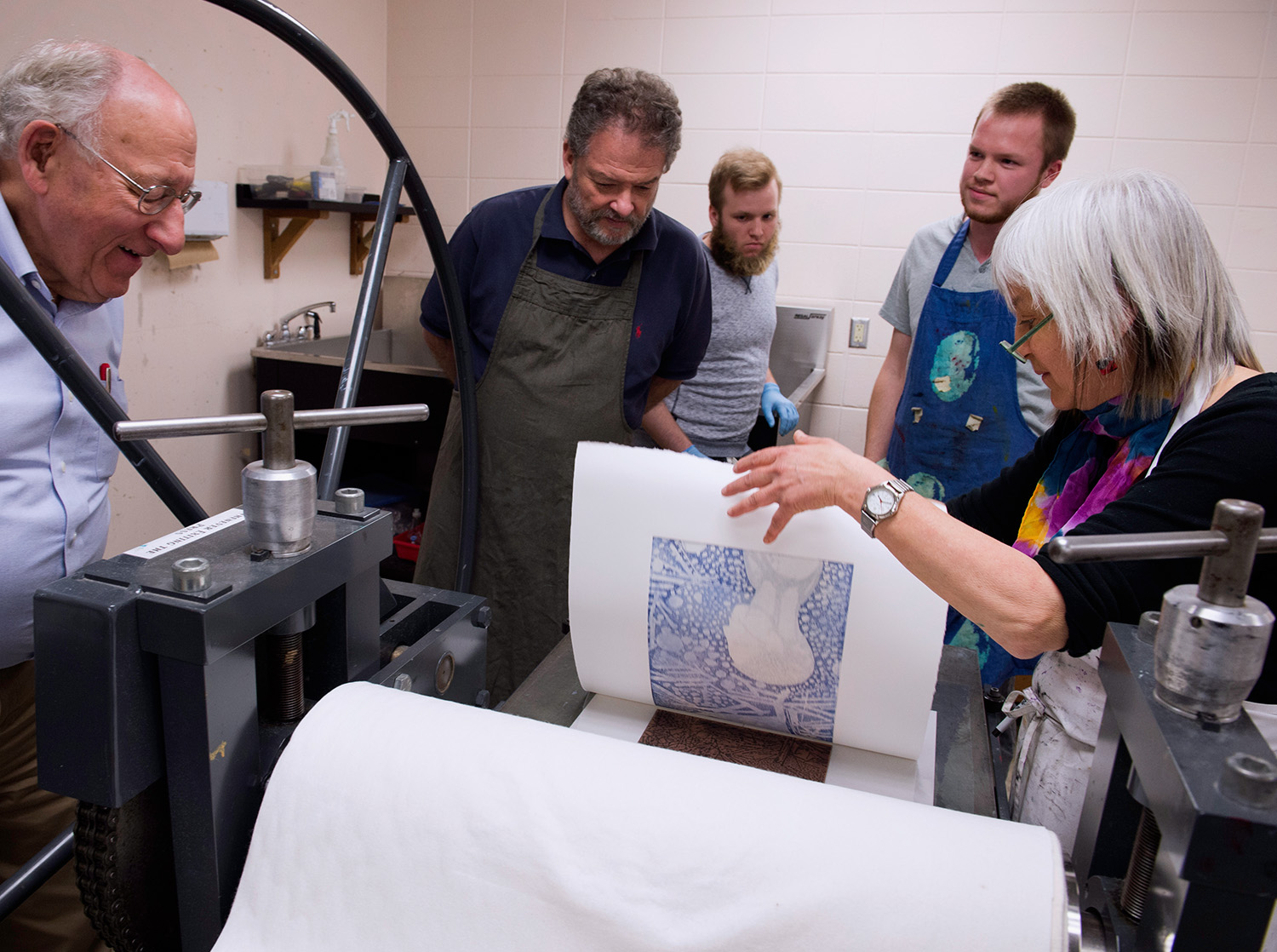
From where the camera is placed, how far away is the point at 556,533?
1.74 meters

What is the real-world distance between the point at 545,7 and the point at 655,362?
6.40 feet

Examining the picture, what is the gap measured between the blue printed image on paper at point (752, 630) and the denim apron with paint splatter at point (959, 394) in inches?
46.8

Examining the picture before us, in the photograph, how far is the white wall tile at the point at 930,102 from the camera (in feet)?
9.09

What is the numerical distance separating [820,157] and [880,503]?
2.37 m

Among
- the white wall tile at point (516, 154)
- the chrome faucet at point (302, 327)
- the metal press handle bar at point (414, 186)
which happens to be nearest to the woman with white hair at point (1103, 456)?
the metal press handle bar at point (414, 186)

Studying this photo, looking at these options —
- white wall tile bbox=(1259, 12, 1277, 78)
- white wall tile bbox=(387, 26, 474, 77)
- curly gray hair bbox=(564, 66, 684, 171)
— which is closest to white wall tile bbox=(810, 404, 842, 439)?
white wall tile bbox=(1259, 12, 1277, 78)

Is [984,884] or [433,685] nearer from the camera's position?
[984,884]

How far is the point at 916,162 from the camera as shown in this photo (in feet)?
9.39

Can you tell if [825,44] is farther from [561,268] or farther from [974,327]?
[561,268]

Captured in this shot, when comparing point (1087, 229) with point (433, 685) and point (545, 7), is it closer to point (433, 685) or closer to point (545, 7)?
point (433, 685)

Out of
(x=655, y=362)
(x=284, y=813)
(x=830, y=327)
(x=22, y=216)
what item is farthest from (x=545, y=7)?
(x=284, y=813)

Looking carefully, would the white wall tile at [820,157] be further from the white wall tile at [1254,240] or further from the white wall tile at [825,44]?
the white wall tile at [1254,240]

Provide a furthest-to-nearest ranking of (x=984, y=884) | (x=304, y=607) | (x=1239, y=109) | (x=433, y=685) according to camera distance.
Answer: (x=1239, y=109)
(x=433, y=685)
(x=304, y=607)
(x=984, y=884)

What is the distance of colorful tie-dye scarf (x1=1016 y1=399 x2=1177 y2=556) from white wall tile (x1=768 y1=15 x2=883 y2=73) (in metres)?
2.14
